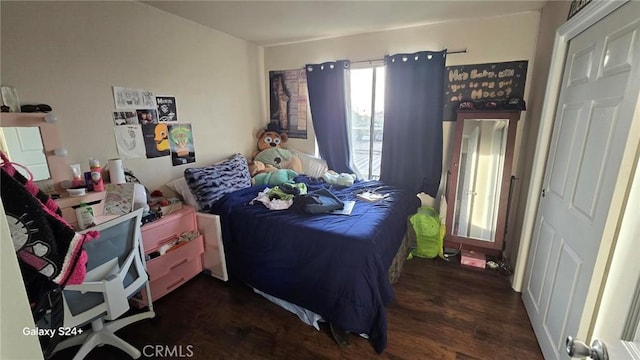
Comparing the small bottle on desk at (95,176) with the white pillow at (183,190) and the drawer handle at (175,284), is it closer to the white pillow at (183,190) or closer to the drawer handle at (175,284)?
the white pillow at (183,190)

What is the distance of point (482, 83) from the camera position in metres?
2.63

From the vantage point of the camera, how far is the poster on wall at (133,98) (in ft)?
6.98

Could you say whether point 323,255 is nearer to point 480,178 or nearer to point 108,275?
point 108,275

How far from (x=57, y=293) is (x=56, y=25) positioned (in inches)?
67.0

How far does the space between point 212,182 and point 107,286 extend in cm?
114

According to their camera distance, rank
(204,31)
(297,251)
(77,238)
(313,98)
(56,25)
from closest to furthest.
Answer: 1. (77,238)
2. (56,25)
3. (297,251)
4. (204,31)
5. (313,98)

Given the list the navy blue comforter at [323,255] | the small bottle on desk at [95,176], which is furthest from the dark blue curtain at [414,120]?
the small bottle on desk at [95,176]

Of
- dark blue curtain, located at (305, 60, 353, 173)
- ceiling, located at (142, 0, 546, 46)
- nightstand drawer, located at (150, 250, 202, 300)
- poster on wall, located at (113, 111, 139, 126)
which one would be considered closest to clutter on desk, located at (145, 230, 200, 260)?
nightstand drawer, located at (150, 250, 202, 300)

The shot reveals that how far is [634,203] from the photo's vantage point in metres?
0.96

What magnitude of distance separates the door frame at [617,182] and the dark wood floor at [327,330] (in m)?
0.44

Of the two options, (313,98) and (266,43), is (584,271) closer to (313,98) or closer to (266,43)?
(313,98)

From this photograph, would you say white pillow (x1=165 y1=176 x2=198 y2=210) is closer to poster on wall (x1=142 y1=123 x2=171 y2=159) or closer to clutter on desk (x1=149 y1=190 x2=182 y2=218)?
clutter on desk (x1=149 y1=190 x2=182 y2=218)

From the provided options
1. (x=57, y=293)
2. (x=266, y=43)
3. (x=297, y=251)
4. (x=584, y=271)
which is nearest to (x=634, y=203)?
(x=584, y=271)

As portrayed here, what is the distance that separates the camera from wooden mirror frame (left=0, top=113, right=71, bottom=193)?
1.64 metres
